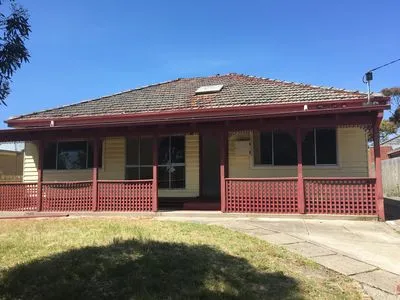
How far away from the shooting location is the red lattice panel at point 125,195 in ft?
44.9

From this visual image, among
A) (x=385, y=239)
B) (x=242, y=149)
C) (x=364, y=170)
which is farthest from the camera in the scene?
(x=242, y=149)

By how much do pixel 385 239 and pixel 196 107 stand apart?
26.7 feet

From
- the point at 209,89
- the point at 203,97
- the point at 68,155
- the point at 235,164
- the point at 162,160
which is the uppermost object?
the point at 209,89

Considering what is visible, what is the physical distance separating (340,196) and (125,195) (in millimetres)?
6373

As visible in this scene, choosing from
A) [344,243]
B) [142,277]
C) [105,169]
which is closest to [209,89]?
[105,169]

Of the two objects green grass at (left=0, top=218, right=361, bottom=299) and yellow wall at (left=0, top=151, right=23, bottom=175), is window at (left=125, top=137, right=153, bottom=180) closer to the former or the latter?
green grass at (left=0, top=218, right=361, bottom=299)

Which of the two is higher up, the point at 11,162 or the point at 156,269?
the point at 11,162

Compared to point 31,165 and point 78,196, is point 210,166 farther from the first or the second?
point 31,165

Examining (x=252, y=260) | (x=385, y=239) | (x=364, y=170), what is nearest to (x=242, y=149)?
(x=364, y=170)

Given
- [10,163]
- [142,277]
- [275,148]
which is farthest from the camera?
[10,163]

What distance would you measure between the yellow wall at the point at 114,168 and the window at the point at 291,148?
217cm

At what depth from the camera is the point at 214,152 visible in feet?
52.5

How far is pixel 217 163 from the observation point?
15930 mm

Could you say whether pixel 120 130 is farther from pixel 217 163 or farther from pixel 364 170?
pixel 364 170
